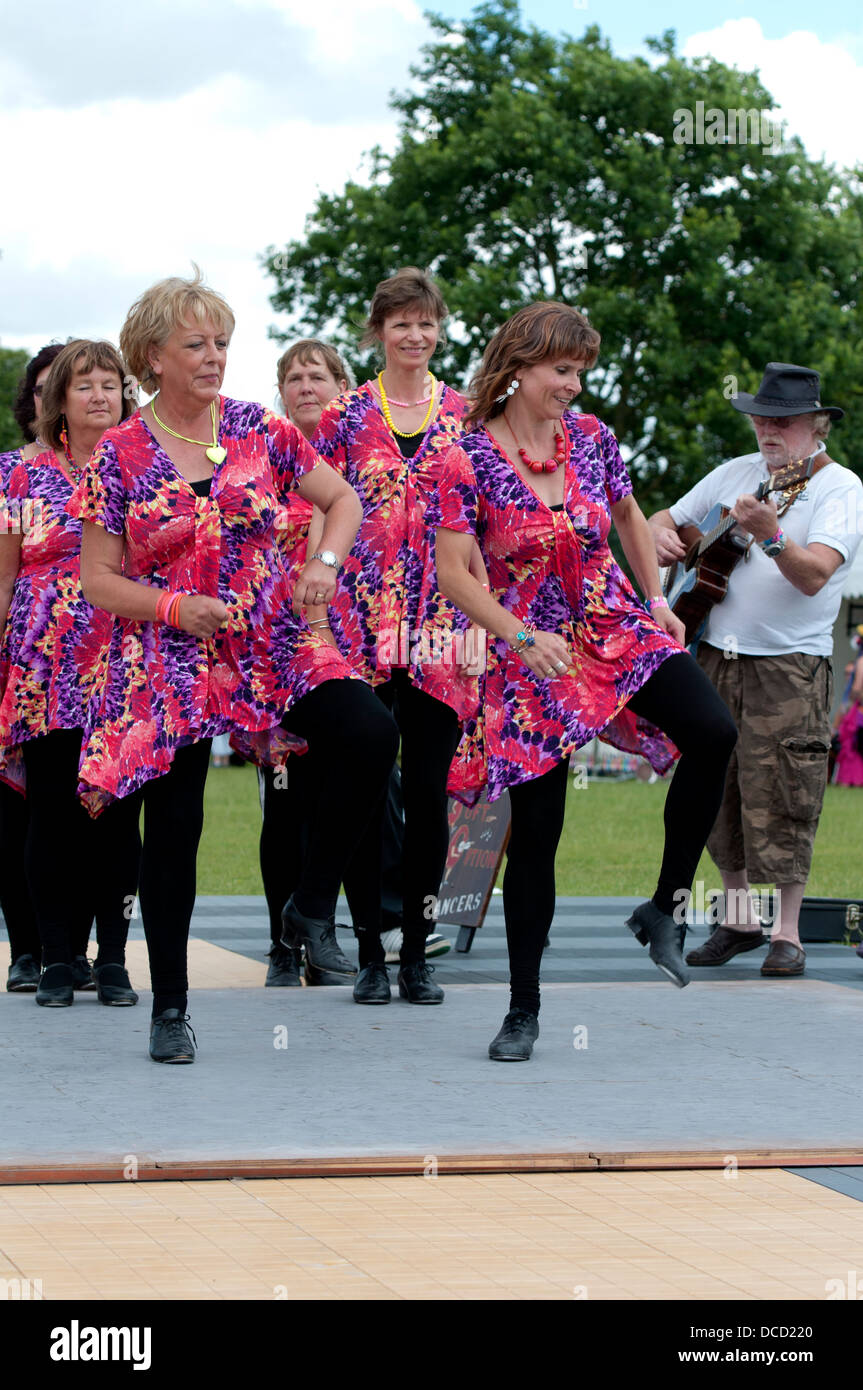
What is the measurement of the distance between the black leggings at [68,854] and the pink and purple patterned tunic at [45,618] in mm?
99

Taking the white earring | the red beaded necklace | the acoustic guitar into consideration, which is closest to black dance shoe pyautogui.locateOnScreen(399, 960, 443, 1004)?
the acoustic guitar

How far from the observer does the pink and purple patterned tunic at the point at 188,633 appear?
5.08 meters

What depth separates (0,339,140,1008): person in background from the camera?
6.11 metres

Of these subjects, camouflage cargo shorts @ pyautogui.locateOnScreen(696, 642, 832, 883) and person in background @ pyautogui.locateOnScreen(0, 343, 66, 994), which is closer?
person in background @ pyautogui.locateOnScreen(0, 343, 66, 994)

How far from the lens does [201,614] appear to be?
4.89 meters

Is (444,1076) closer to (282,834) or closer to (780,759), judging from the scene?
(282,834)

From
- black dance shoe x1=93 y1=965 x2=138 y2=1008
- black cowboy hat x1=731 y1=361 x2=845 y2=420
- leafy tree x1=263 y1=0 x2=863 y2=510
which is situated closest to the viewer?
black dance shoe x1=93 y1=965 x2=138 y2=1008

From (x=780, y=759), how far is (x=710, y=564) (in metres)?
0.78

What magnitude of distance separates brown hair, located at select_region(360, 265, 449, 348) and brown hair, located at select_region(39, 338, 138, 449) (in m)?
0.84

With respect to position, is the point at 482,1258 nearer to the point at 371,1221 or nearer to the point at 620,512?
the point at 371,1221

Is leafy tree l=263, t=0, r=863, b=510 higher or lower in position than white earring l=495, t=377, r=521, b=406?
higher

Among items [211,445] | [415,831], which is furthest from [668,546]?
[211,445]

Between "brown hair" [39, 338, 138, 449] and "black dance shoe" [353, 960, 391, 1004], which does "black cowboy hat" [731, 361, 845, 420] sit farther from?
"black dance shoe" [353, 960, 391, 1004]

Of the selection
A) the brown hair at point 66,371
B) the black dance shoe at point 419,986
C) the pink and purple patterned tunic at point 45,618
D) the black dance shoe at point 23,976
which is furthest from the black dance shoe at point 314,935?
the brown hair at point 66,371
